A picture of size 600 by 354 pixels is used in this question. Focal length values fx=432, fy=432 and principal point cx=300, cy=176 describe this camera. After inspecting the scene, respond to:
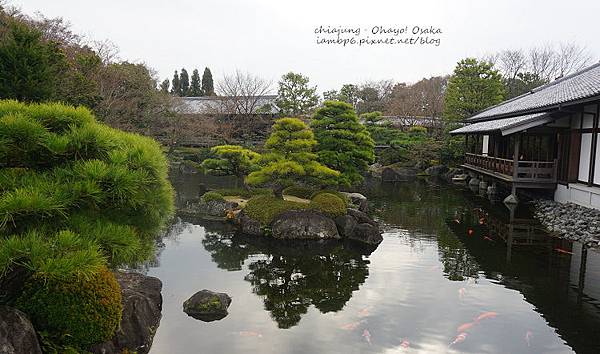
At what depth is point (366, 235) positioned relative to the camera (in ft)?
37.6

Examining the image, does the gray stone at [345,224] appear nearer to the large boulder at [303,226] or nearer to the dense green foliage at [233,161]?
the large boulder at [303,226]

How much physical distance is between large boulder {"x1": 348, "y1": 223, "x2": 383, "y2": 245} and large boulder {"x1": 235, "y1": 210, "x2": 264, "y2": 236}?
2.51 meters

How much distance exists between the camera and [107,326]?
164 inches

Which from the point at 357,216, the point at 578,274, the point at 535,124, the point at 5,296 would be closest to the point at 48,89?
the point at 5,296

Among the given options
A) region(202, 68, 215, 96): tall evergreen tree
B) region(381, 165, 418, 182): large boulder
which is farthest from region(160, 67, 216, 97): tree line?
region(381, 165, 418, 182): large boulder

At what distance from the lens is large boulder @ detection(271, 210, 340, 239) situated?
11453 mm

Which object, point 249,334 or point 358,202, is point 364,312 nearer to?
point 249,334

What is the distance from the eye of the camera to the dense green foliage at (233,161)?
52.0 feet

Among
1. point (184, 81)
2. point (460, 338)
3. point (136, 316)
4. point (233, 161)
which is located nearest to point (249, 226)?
point (233, 161)

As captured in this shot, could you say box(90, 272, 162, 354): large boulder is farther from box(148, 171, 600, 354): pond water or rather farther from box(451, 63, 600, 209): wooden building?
box(451, 63, 600, 209): wooden building

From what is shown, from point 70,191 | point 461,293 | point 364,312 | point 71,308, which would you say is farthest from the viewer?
point 461,293

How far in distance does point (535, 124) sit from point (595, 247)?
21.3ft

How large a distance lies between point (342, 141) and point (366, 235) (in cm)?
502

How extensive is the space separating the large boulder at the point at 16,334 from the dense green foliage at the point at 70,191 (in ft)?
1.98
